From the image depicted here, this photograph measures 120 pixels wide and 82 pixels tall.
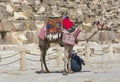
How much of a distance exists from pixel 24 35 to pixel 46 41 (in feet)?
51.6

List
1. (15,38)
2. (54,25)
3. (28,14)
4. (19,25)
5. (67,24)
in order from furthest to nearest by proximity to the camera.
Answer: (28,14) → (19,25) → (15,38) → (54,25) → (67,24)

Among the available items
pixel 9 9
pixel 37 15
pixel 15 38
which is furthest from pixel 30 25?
pixel 15 38

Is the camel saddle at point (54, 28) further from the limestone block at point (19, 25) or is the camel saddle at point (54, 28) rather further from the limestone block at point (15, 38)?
the limestone block at point (19, 25)

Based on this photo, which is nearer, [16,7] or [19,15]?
[19,15]

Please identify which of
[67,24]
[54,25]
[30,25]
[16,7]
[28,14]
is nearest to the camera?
[67,24]

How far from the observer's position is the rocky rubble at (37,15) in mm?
32094

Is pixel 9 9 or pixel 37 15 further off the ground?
pixel 9 9

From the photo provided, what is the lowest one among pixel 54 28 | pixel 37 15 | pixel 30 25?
pixel 30 25

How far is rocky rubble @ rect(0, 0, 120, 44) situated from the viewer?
1264 inches

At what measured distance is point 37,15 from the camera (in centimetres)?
3484

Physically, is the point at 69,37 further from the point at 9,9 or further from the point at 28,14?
the point at 28,14

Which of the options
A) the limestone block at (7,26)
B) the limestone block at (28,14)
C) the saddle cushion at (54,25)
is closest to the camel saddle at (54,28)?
the saddle cushion at (54,25)

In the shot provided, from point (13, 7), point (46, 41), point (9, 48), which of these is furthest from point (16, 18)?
point (46, 41)

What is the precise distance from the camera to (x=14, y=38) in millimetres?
31906
